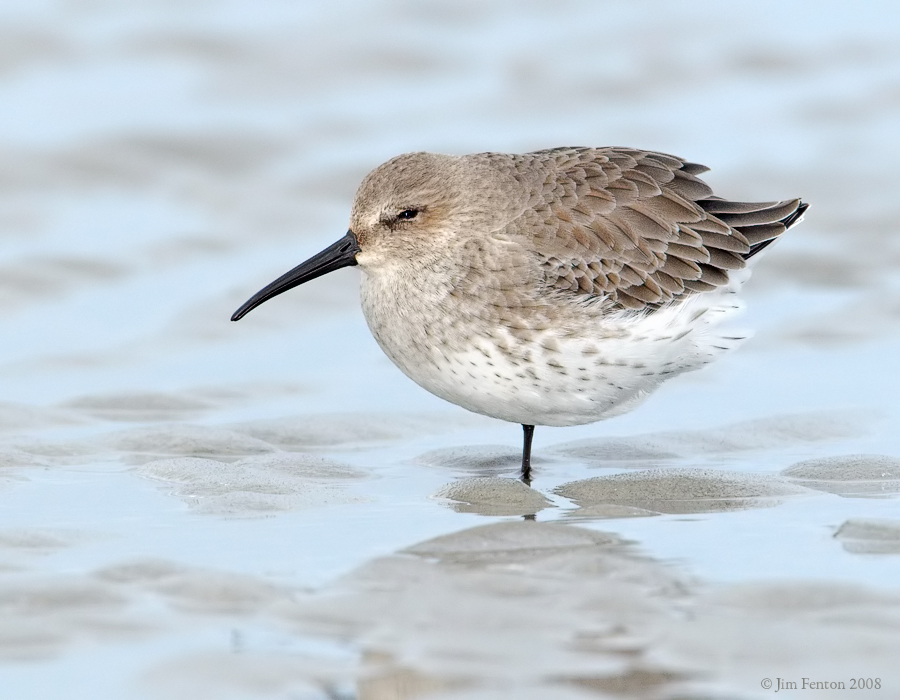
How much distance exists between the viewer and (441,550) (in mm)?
4875

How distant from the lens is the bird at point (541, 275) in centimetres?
591

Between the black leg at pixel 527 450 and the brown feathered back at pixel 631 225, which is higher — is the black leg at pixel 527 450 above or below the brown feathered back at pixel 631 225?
below

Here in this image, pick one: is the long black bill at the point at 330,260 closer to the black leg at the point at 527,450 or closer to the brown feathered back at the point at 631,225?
the brown feathered back at the point at 631,225

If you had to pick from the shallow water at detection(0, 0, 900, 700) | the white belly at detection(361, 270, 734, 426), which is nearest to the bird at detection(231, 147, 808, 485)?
the white belly at detection(361, 270, 734, 426)

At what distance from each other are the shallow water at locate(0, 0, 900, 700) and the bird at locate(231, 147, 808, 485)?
45 centimetres

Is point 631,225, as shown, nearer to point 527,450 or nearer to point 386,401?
point 527,450

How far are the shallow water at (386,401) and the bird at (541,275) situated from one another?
0.45 meters

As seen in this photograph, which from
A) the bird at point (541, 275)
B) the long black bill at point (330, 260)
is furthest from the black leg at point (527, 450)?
the long black bill at point (330, 260)

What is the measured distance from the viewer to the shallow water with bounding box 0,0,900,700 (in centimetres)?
404

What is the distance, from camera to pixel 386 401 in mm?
7371

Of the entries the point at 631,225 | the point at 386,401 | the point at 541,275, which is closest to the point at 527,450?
the point at 541,275

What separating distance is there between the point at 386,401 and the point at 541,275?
162 centimetres

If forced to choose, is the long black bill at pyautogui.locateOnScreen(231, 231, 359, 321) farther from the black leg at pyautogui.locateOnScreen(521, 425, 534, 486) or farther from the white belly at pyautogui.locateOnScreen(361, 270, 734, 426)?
the black leg at pyautogui.locateOnScreen(521, 425, 534, 486)

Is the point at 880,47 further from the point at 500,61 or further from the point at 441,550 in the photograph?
the point at 441,550
